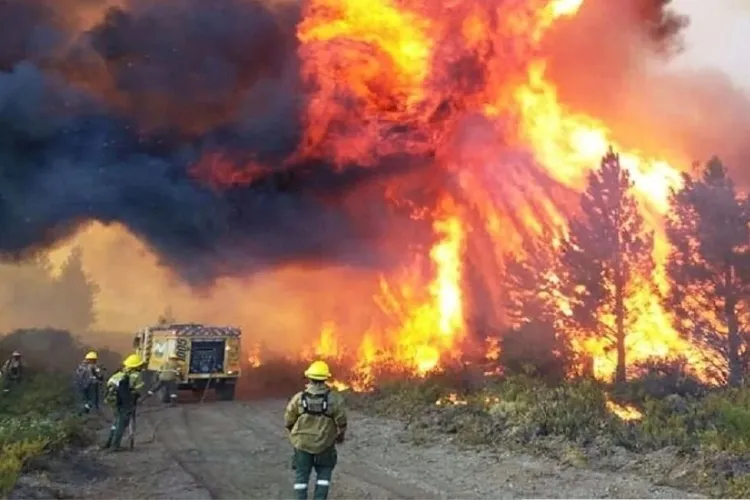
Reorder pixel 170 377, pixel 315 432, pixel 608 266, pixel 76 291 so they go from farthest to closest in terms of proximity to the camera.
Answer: pixel 76 291 → pixel 170 377 → pixel 608 266 → pixel 315 432

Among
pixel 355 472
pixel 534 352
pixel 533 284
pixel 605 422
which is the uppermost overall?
pixel 533 284

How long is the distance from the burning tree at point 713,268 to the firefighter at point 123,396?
19662 mm

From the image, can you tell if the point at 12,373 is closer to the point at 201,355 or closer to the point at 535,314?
the point at 201,355

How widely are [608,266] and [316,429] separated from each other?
67.3ft

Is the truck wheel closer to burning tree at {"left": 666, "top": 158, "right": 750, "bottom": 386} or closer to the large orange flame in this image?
the large orange flame

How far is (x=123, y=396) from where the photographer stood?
15859 mm

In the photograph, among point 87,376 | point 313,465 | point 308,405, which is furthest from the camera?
point 87,376

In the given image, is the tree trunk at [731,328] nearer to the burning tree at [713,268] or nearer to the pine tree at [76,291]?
the burning tree at [713,268]

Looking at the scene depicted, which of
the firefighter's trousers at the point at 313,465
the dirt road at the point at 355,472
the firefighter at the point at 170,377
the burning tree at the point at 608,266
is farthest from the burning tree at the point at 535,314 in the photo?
the firefighter's trousers at the point at 313,465

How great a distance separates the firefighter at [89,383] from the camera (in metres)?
22.3

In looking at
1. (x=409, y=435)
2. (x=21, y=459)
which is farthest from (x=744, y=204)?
(x=21, y=459)

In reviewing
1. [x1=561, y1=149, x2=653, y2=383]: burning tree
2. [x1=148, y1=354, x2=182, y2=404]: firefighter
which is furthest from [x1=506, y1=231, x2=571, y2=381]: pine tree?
[x1=148, y1=354, x2=182, y2=404]: firefighter

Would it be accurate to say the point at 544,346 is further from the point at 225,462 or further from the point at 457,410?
the point at 225,462

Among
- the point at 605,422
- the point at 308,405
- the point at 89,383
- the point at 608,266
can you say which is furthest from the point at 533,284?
the point at 308,405
